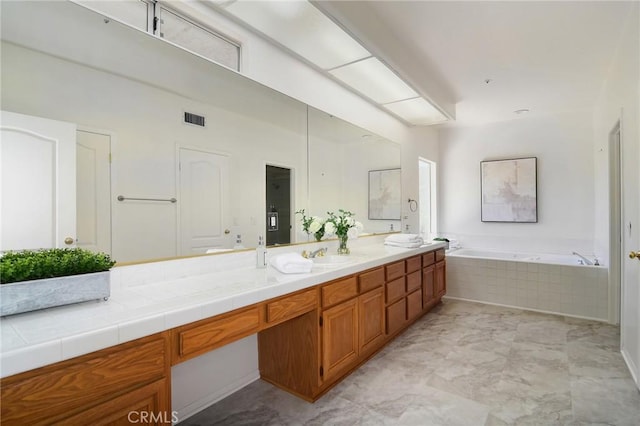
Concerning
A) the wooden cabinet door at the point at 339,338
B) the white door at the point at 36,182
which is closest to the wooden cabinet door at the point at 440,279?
the wooden cabinet door at the point at 339,338

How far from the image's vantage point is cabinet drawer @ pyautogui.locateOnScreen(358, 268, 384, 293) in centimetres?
239

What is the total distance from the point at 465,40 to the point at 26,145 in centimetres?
288

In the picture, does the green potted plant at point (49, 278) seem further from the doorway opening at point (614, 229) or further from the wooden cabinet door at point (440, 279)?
the doorway opening at point (614, 229)

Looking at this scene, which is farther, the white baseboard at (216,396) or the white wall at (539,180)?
the white wall at (539,180)

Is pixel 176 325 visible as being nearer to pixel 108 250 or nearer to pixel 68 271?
pixel 68 271

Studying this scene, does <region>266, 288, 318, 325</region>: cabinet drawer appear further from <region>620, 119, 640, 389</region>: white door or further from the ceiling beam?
<region>620, 119, 640, 389</region>: white door

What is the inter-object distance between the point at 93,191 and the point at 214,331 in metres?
0.82

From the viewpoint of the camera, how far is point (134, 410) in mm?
1095

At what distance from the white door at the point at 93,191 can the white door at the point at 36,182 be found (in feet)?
0.08

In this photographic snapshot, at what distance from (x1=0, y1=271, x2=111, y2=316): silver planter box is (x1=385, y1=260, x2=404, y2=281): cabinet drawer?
2041 mm

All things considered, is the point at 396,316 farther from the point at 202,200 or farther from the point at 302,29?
the point at 302,29

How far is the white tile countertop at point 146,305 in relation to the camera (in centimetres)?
91

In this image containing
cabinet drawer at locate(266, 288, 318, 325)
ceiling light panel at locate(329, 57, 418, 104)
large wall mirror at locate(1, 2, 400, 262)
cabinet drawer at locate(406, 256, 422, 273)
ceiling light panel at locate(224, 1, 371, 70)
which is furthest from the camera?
cabinet drawer at locate(406, 256, 422, 273)

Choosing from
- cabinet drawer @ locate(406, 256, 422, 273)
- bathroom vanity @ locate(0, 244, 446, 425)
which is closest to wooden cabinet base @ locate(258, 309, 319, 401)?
bathroom vanity @ locate(0, 244, 446, 425)
